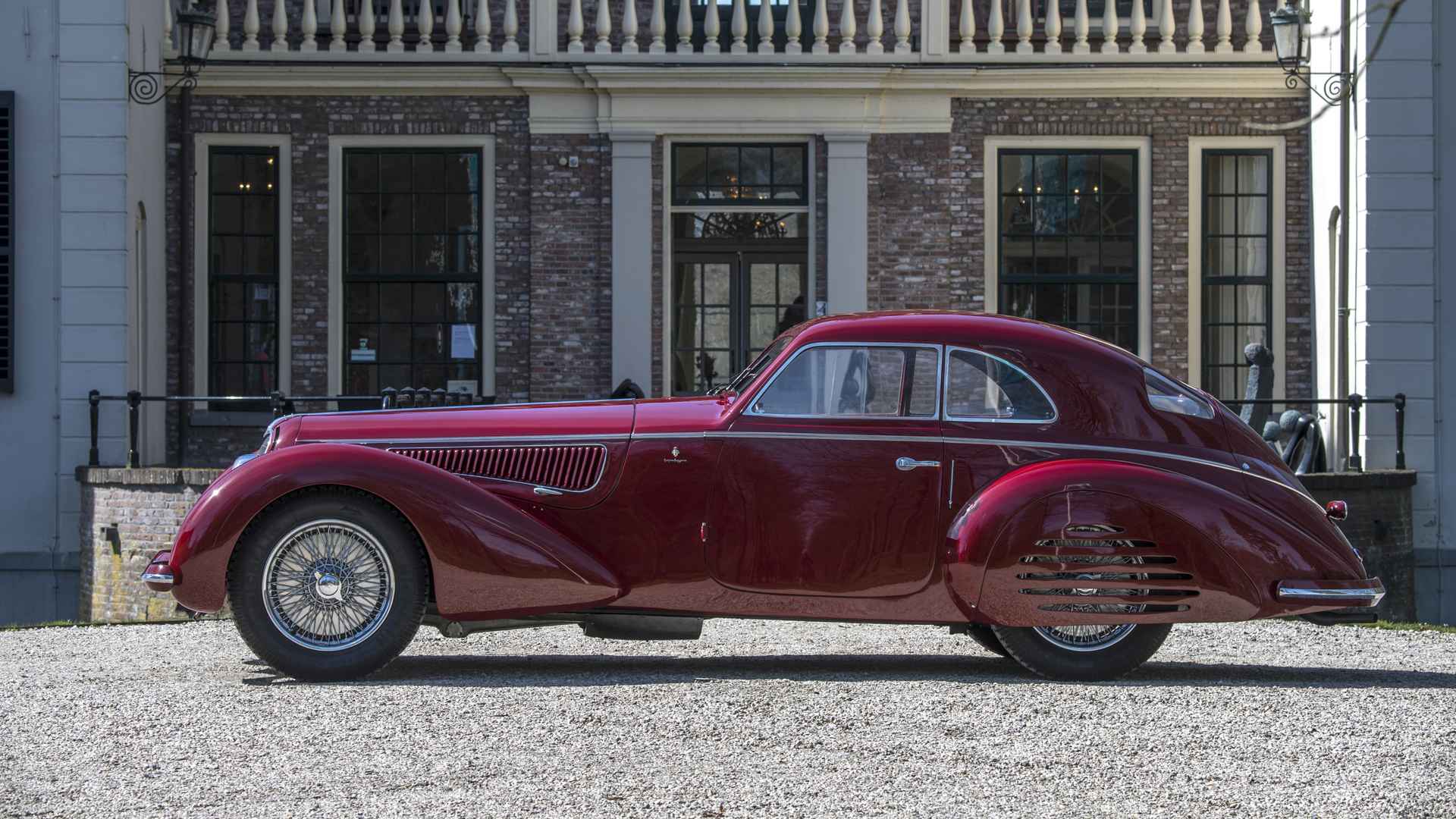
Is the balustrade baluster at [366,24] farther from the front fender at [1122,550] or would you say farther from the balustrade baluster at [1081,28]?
the front fender at [1122,550]

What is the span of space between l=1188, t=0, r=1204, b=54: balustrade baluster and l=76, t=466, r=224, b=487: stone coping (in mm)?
10129

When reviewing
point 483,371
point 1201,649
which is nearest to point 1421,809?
point 1201,649

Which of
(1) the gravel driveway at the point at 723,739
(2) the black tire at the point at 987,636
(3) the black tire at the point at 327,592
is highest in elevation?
(3) the black tire at the point at 327,592

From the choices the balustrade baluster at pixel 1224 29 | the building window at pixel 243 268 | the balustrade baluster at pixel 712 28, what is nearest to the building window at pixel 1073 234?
the balustrade baluster at pixel 1224 29

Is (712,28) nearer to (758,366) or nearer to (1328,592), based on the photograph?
(758,366)

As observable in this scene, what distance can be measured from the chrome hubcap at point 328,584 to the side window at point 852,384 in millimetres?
1715

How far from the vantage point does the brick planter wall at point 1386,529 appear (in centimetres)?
1334

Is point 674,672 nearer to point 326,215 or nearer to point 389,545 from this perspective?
point 389,545

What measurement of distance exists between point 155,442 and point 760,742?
11505 mm

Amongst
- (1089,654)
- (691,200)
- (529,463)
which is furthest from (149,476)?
(1089,654)

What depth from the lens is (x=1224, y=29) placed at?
1631 centimetres

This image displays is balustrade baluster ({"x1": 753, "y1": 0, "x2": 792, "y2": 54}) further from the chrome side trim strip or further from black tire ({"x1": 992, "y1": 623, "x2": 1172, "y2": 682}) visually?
the chrome side trim strip

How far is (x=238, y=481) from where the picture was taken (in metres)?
6.75

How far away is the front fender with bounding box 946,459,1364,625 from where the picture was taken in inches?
264
